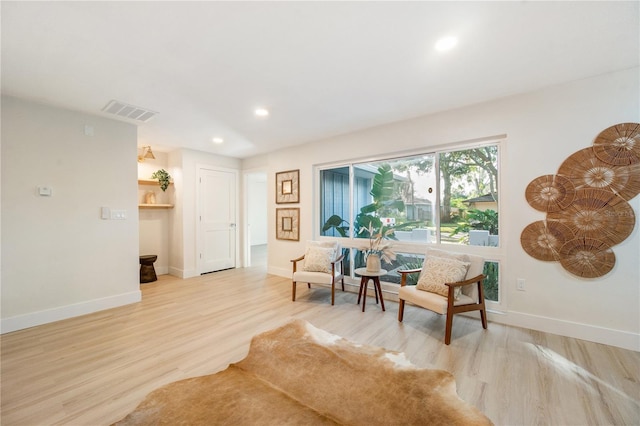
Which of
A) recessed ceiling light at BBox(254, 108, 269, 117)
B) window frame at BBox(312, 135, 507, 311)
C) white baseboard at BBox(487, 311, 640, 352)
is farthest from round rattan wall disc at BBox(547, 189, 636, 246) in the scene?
recessed ceiling light at BBox(254, 108, 269, 117)

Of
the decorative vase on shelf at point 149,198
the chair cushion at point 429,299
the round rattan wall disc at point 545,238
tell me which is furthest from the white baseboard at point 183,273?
the round rattan wall disc at point 545,238

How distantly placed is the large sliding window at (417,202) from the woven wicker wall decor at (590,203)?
1.61 feet

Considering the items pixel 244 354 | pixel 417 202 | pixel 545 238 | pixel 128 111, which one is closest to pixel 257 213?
pixel 128 111

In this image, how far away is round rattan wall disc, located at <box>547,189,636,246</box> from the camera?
2379 mm

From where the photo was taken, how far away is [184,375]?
1997mm

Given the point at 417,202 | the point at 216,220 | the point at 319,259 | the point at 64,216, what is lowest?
the point at 319,259

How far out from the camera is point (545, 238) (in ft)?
8.93

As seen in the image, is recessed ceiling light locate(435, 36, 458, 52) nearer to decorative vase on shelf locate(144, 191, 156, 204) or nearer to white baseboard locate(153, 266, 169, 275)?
decorative vase on shelf locate(144, 191, 156, 204)

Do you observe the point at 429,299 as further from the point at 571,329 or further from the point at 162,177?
the point at 162,177

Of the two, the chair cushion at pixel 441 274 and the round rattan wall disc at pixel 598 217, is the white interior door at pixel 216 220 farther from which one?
the round rattan wall disc at pixel 598 217

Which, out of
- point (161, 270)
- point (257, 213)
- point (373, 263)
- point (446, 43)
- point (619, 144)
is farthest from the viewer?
point (257, 213)

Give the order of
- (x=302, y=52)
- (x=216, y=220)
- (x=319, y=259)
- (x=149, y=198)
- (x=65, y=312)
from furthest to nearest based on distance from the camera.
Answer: (x=216, y=220) < (x=149, y=198) < (x=319, y=259) < (x=65, y=312) < (x=302, y=52)

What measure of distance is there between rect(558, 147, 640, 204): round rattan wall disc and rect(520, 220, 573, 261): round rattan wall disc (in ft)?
1.47

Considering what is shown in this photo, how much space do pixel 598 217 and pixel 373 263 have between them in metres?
2.32
